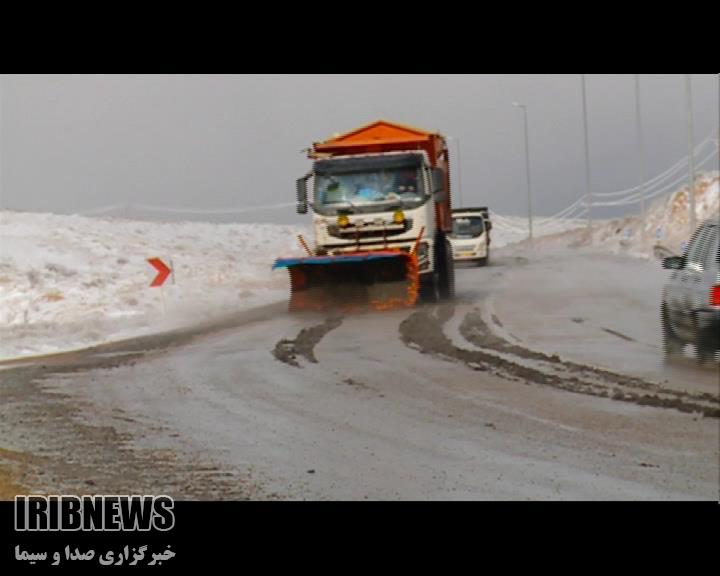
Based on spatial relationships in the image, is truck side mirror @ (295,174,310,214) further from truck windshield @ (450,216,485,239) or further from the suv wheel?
truck windshield @ (450,216,485,239)

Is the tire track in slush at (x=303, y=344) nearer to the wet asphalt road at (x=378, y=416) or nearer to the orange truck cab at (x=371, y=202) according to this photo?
the wet asphalt road at (x=378, y=416)

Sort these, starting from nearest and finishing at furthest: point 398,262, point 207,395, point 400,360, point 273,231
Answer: point 207,395
point 400,360
point 398,262
point 273,231

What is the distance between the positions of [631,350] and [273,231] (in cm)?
5874

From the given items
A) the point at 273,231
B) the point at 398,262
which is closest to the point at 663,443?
the point at 398,262

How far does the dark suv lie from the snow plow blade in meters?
9.59

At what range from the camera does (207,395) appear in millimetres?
12617

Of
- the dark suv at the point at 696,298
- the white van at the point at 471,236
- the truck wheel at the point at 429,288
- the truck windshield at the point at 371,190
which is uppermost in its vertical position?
the truck windshield at the point at 371,190

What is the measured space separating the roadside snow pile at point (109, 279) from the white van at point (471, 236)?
8001mm

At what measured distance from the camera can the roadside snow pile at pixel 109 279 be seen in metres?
24.4

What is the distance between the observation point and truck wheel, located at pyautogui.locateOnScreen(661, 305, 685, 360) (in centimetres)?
1404

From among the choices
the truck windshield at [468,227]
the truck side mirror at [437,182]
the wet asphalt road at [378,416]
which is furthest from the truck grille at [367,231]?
the truck windshield at [468,227]

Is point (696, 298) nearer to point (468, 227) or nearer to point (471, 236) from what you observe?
point (471, 236)

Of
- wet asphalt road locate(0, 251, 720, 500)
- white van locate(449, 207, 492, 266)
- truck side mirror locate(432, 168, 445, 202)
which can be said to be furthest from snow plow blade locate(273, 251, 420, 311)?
white van locate(449, 207, 492, 266)

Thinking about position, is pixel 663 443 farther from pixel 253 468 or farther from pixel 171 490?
pixel 171 490
